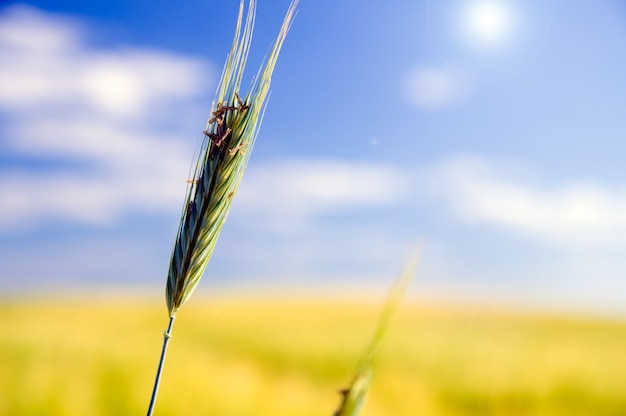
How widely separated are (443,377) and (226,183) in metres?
5.88

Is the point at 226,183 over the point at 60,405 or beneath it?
over

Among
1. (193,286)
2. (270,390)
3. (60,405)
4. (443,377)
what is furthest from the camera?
(443,377)

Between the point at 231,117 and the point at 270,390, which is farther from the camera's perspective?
the point at 270,390

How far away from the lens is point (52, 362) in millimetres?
4992

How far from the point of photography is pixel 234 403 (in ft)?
16.0

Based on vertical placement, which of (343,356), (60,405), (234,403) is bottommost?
(60,405)

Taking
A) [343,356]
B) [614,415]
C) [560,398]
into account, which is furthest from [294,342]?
[614,415]

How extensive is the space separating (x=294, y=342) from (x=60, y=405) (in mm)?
3803

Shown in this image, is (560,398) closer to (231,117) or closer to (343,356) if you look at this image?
(343,356)

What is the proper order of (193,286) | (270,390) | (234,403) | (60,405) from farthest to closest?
(270,390)
(234,403)
(60,405)
(193,286)

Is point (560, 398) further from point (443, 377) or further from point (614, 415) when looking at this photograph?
point (443, 377)

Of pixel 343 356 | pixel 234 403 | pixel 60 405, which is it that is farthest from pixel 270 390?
pixel 343 356

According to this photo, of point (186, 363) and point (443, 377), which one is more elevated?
point (443, 377)

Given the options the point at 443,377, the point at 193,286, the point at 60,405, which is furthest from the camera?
the point at 443,377
